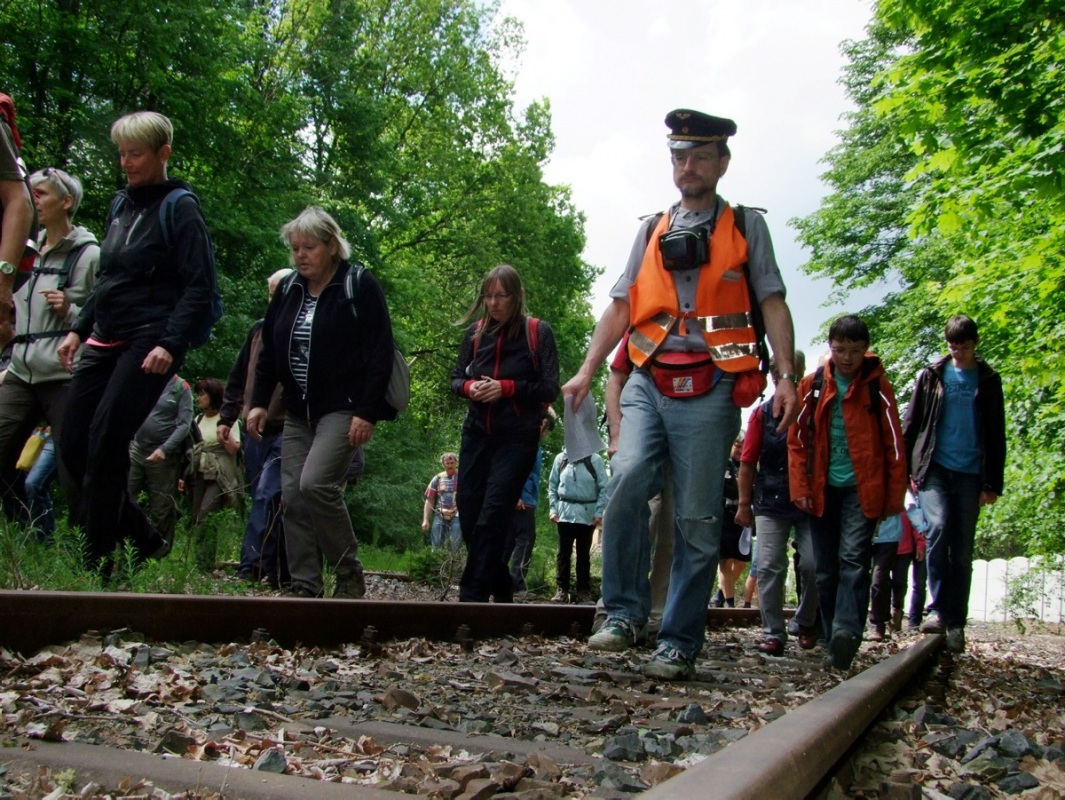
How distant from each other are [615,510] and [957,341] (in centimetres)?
398

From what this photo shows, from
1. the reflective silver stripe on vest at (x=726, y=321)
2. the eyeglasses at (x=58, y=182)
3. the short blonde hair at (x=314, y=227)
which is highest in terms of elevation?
the eyeglasses at (x=58, y=182)

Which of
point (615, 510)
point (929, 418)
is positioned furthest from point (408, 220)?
point (615, 510)

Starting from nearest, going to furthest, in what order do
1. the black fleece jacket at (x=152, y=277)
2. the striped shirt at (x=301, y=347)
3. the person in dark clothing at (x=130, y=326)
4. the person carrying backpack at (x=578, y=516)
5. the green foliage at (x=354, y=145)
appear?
the person in dark clothing at (x=130, y=326), the black fleece jacket at (x=152, y=277), the striped shirt at (x=301, y=347), the person carrying backpack at (x=578, y=516), the green foliage at (x=354, y=145)

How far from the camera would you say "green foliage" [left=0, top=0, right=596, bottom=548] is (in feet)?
62.3

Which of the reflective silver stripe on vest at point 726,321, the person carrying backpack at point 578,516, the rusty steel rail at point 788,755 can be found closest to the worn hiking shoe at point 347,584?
the reflective silver stripe on vest at point 726,321

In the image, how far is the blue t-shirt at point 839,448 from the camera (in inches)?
246

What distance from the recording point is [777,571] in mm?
7555

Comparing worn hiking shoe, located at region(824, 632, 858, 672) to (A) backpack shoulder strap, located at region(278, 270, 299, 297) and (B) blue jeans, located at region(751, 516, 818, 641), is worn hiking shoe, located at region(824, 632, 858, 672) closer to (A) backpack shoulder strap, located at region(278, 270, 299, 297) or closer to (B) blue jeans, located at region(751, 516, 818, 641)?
(B) blue jeans, located at region(751, 516, 818, 641)

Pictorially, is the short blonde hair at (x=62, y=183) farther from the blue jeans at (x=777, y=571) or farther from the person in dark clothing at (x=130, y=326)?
the blue jeans at (x=777, y=571)

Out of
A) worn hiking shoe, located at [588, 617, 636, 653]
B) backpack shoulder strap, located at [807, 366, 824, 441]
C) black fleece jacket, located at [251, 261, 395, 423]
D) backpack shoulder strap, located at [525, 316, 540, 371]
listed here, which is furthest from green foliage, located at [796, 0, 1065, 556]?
worn hiking shoe, located at [588, 617, 636, 653]

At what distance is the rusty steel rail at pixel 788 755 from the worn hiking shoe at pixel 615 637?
1.42m

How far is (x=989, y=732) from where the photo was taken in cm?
391

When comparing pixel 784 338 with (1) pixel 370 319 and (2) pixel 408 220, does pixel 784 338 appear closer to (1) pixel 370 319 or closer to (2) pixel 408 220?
(1) pixel 370 319

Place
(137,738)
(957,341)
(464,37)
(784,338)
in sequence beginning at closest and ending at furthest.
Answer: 1. (137,738)
2. (784,338)
3. (957,341)
4. (464,37)
